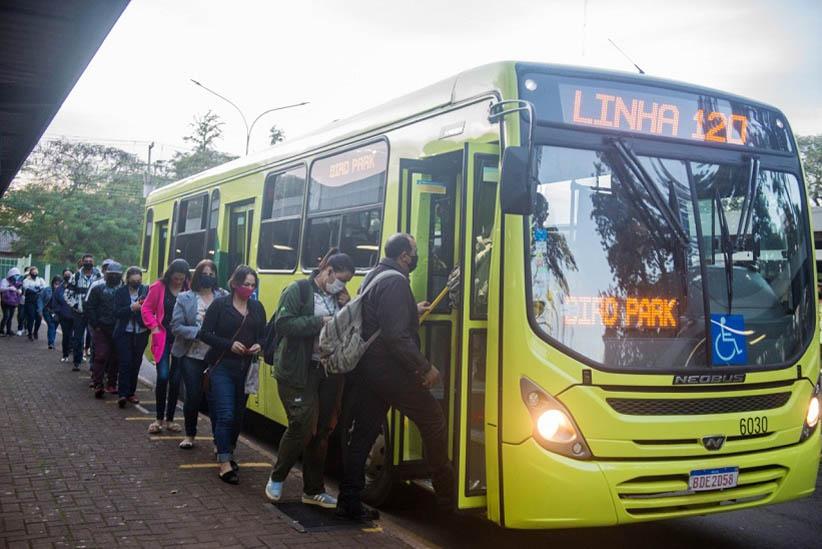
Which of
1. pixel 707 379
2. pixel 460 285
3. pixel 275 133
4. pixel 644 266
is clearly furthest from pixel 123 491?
pixel 275 133

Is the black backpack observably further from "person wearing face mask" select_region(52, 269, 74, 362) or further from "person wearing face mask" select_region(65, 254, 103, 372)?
"person wearing face mask" select_region(52, 269, 74, 362)

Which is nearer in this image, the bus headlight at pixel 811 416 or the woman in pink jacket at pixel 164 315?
the bus headlight at pixel 811 416

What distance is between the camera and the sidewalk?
18.2 ft

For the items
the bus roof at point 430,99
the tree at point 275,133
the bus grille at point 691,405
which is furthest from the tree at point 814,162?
the bus grille at point 691,405

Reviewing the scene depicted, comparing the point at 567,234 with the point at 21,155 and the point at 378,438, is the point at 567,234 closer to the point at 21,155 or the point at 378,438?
the point at 378,438

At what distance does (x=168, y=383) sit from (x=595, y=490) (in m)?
5.87

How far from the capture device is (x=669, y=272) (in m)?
5.30

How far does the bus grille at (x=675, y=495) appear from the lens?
498 centimetres

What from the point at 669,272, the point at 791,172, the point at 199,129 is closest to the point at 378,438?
the point at 669,272

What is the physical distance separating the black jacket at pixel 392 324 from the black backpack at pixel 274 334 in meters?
0.75

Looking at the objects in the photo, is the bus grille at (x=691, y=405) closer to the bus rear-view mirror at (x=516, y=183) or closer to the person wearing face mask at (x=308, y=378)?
the bus rear-view mirror at (x=516, y=183)

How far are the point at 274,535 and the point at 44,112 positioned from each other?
476cm

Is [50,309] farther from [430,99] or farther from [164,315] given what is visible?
[430,99]

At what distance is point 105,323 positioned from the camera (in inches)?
462
